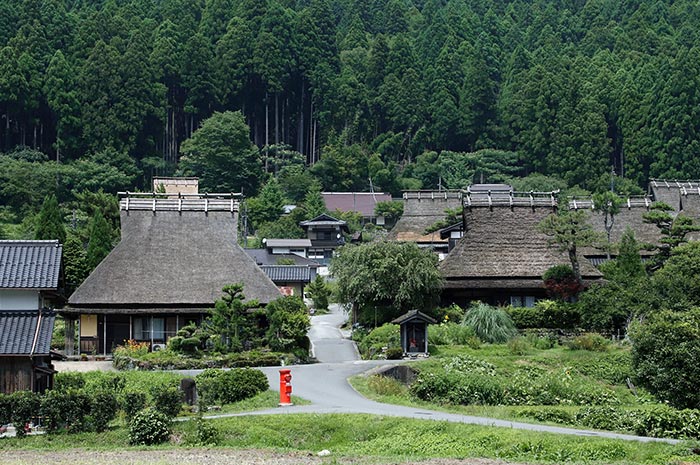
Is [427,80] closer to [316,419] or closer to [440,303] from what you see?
[440,303]

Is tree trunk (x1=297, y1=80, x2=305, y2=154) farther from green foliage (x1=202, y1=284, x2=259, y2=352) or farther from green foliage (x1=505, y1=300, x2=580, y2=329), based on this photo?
green foliage (x1=202, y1=284, x2=259, y2=352)

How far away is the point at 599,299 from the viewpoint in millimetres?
42531

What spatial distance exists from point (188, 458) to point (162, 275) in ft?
72.4

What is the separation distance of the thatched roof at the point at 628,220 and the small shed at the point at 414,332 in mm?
18999

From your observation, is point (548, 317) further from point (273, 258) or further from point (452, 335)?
point (273, 258)

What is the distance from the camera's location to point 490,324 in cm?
4197

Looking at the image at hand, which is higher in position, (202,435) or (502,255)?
(502,255)

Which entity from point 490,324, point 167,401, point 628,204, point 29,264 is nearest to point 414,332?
point 490,324

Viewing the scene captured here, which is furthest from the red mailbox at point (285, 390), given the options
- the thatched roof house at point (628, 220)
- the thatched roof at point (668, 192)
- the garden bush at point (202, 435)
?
the thatched roof at point (668, 192)

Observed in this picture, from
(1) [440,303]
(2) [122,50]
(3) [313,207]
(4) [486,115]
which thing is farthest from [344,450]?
(4) [486,115]

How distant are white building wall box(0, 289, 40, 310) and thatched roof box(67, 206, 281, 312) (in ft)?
45.1

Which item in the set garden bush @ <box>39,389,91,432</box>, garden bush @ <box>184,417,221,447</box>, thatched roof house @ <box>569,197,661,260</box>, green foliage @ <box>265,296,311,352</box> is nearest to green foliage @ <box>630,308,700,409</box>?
garden bush @ <box>184,417,221,447</box>

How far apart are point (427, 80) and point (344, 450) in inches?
3266

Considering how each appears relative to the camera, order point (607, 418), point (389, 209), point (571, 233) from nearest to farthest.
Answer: point (607, 418), point (571, 233), point (389, 209)
